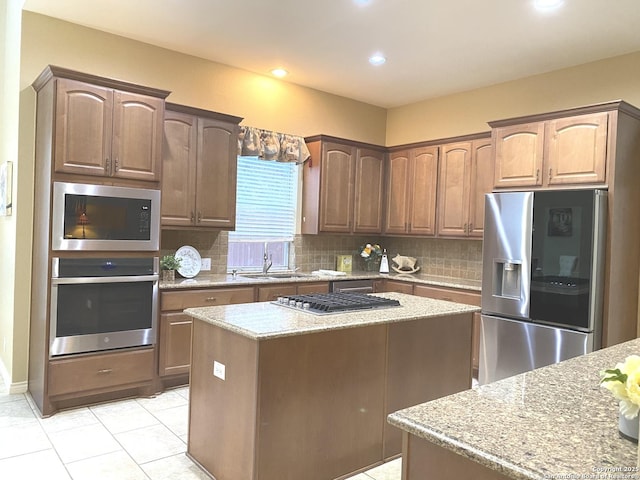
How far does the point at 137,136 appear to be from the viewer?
3.66m

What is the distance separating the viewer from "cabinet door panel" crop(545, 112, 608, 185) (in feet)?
12.1

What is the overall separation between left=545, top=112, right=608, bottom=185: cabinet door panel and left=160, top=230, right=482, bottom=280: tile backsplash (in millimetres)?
1418

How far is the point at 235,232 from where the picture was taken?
16.5 ft

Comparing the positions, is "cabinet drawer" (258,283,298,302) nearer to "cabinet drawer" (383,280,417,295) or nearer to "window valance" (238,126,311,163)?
"cabinet drawer" (383,280,417,295)

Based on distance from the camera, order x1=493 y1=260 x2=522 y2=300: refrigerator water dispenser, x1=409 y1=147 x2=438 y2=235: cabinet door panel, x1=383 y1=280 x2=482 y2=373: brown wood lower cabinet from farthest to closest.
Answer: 1. x1=409 y1=147 x2=438 y2=235: cabinet door panel
2. x1=383 y1=280 x2=482 y2=373: brown wood lower cabinet
3. x1=493 y1=260 x2=522 y2=300: refrigerator water dispenser

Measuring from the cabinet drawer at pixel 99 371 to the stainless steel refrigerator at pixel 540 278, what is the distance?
2.95 meters

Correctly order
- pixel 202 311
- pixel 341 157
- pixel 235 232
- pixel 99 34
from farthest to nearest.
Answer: pixel 341 157
pixel 235 232
pixel 99 34
pixel 202 311

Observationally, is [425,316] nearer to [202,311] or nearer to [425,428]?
[202,311]

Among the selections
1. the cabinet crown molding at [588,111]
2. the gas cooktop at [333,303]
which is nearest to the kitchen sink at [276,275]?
the gas cooktop at [333,303]

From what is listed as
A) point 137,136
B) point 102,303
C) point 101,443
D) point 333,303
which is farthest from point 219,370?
point 137,136

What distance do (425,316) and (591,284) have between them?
63.9 inches

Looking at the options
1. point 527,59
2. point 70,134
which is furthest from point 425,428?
point 527,59

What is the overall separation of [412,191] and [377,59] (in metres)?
1.63

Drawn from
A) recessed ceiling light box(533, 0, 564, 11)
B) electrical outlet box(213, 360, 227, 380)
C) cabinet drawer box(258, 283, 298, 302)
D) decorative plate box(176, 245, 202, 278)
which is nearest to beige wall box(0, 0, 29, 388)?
decorative plate box(176, 245, 202, 278)
